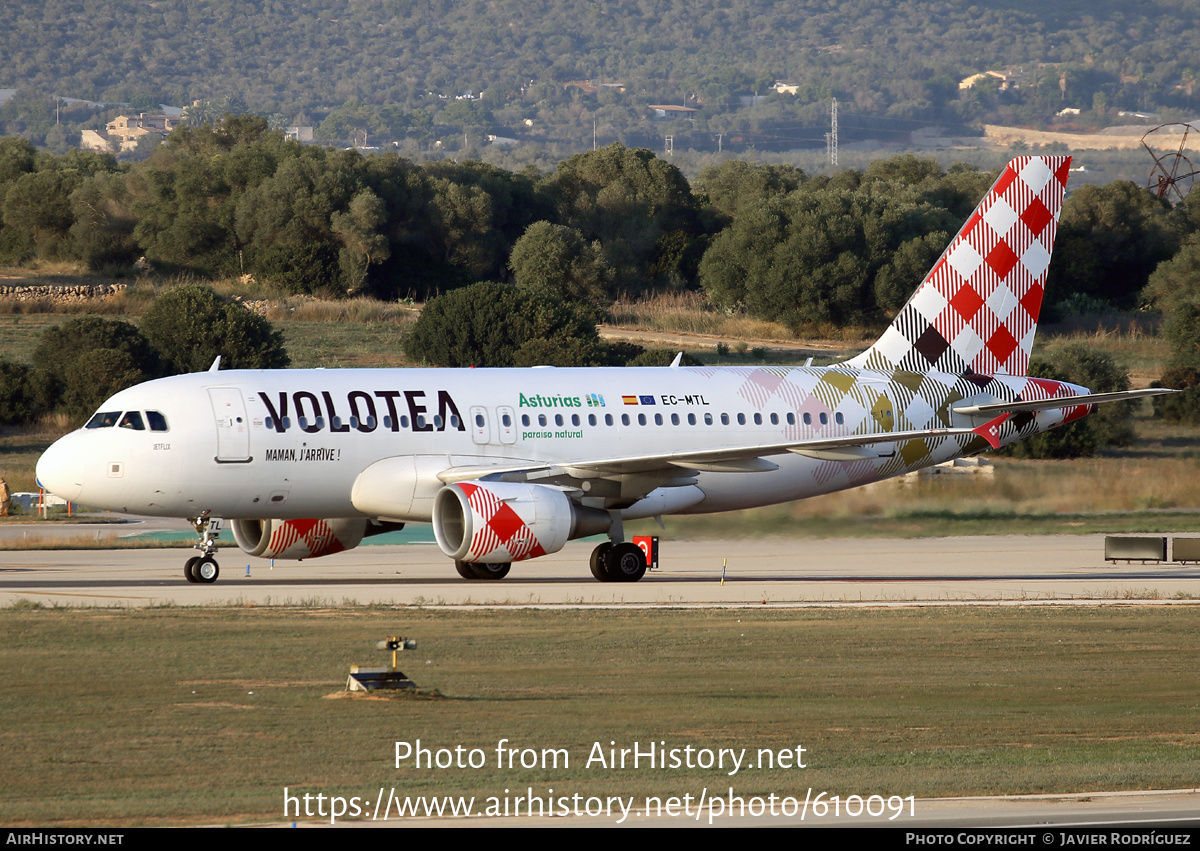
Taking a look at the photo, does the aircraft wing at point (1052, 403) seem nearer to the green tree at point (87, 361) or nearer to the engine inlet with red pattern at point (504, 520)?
the engine inlet with red pattern at point (504, 520)

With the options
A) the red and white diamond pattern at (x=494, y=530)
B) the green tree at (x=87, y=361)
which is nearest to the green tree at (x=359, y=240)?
the green tree at (x=87, y=361)

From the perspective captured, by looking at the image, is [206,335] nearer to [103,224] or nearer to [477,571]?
[477,571]

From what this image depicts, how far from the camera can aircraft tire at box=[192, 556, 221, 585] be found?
101 ft

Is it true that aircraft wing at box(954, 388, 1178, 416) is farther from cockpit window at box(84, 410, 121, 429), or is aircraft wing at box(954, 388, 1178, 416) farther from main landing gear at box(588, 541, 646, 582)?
cockpit window at box(84, 410, 121, 429)

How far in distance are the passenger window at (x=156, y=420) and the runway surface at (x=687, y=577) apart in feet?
9.34

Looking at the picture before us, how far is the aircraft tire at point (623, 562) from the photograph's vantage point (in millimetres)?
32688

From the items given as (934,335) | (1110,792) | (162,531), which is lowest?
(162,531)

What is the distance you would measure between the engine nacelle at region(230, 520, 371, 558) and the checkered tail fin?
11.9 metres

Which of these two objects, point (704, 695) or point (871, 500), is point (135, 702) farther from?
point (871, 500)

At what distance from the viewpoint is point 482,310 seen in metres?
68.6

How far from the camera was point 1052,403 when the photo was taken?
33.8 m

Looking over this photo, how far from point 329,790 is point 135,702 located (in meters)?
5.27

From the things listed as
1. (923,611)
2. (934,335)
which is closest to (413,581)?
(923,611)

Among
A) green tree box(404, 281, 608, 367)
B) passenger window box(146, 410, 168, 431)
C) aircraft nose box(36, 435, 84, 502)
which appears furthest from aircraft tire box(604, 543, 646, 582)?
green tree box(404, 281, 608, 367)
